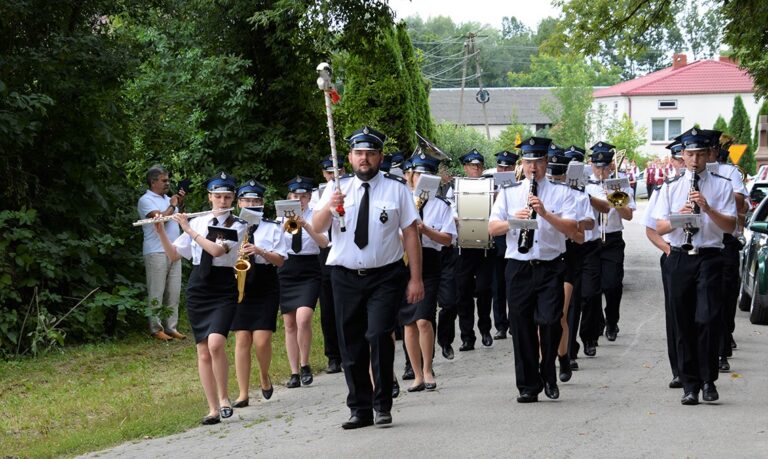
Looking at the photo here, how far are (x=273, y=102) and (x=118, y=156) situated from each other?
526 cm

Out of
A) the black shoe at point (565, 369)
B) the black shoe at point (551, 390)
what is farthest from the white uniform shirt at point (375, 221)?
the black shoe at point (565, 369)

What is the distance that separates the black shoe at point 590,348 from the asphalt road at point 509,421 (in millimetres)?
271

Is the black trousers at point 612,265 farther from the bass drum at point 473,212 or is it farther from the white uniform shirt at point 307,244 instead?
the white uniform shirt at point 307,244

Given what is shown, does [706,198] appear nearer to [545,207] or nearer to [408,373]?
[545,207]

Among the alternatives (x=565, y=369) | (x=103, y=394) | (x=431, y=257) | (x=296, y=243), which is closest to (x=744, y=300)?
(x=565, y=369)

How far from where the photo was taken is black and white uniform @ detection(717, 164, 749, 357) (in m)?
12.5

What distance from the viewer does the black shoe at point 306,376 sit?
44.2 feet

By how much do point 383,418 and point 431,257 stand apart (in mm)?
2958

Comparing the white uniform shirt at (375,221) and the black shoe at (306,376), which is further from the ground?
the white uniform shirt at (375,221)

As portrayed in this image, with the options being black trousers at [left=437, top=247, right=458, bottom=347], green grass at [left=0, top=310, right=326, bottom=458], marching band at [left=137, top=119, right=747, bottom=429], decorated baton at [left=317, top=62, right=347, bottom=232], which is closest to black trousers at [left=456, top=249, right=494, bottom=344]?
black trousers at [left=437, top=247, right=458, bottom=347]

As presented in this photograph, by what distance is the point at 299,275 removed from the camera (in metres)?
13.5

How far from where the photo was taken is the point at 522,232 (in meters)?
11.2

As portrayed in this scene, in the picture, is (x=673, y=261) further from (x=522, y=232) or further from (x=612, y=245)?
(x=612, y=245)

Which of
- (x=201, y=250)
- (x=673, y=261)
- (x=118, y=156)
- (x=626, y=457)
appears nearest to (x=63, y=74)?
(x=118, y=156)
